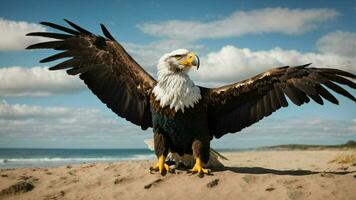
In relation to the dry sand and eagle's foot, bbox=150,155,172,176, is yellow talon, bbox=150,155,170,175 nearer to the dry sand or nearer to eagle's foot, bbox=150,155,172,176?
eagle's foot, bbox=150,155,172,176

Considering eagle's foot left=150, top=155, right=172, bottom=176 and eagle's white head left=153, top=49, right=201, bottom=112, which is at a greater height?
eagle's white head left=153, top=49, right=201, bottom=112

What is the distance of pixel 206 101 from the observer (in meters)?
6.65

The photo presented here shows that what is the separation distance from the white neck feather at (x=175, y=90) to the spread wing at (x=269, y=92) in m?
0.40

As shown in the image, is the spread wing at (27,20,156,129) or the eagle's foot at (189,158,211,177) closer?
the eagle's foot at (189,158,211,177)

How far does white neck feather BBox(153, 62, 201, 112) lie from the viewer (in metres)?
6.26

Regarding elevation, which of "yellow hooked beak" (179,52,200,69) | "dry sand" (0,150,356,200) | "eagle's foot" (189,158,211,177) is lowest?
"dry sand" (0,150,356,200)

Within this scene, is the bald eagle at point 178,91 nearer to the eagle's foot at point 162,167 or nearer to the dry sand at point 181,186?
the eagle's foot at point 162,167

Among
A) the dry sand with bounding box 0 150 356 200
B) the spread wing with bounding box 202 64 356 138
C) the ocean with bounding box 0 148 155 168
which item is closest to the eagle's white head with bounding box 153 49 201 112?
the spread wing with bounding box 202 64 356 138

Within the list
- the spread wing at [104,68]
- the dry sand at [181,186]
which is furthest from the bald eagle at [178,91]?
the dry sand at [181,186]

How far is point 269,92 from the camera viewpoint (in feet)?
22.3

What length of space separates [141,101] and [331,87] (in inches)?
122

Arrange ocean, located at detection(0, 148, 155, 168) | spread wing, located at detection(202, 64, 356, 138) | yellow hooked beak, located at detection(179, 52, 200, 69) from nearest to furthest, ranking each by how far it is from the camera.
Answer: yellow hooked beak, located at detection(179, 52, 200, 69), spread wing, located at detection(202, 64, 356, 138), ocean, located at detection(0, 148, 155, 168)

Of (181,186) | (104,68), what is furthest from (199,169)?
(104,68)

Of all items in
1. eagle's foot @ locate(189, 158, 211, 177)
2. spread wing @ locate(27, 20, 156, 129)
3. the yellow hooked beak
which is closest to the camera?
the yellow hooked beak
